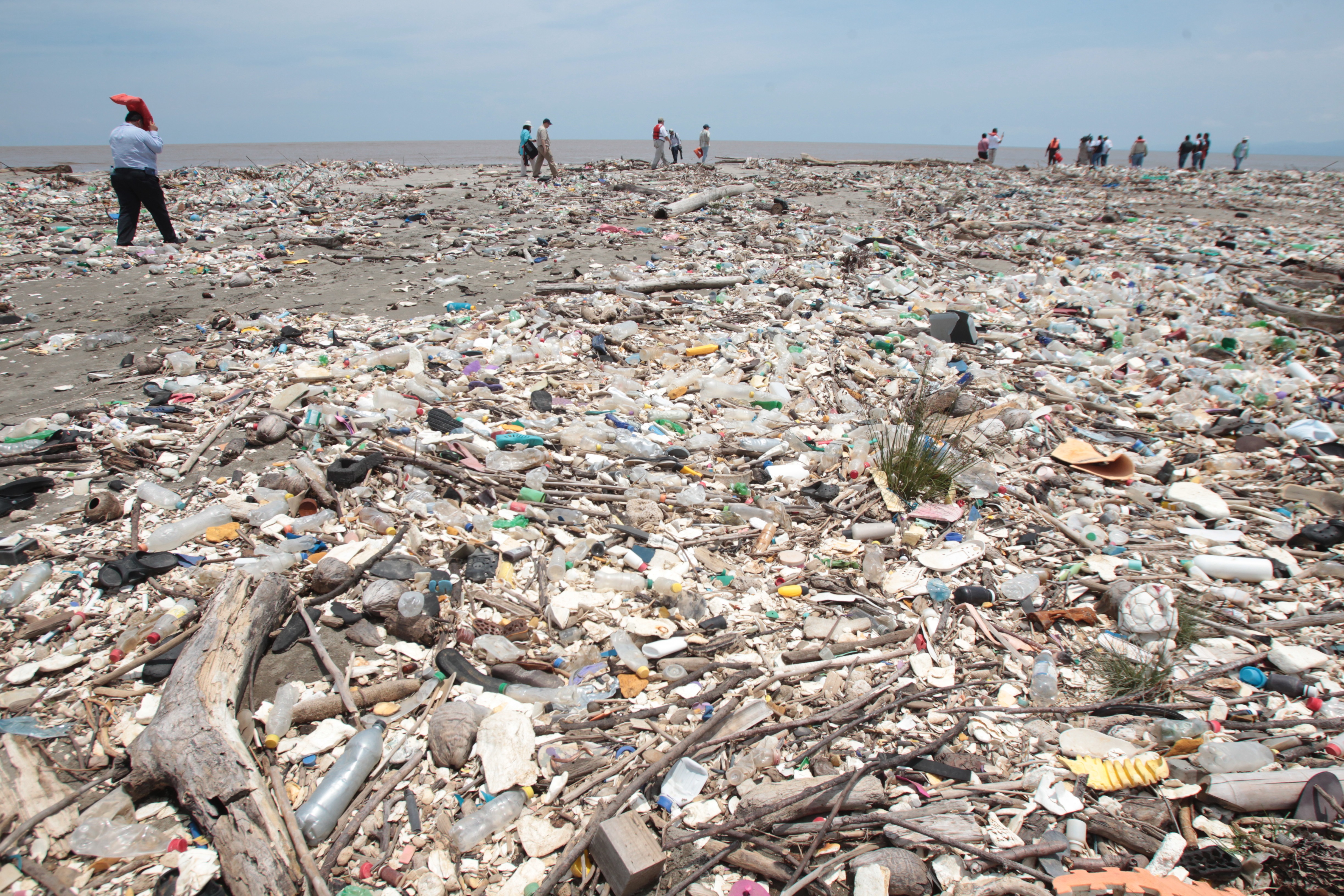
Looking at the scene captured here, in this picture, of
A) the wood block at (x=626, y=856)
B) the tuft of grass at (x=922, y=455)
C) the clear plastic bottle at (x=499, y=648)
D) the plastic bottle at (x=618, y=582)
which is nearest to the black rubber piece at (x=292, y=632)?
the clear plastic bottle at (x=499, y=648)

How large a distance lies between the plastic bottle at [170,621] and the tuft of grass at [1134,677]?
11.3ft

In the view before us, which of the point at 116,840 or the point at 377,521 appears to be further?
the point at 377,521

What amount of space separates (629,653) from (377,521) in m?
1.44

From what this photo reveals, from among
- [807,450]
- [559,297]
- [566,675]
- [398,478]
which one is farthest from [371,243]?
[566,675]

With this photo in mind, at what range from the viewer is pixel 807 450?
4.07 m

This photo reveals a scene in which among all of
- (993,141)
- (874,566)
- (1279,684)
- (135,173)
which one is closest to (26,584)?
(874,566)

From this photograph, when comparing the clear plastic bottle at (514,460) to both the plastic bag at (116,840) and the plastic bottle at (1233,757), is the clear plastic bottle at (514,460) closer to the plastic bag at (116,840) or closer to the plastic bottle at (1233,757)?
the plastic bag at (116,840)

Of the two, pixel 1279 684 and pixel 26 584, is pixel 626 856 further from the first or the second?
pixel 26 584

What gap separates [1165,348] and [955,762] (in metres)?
5.77

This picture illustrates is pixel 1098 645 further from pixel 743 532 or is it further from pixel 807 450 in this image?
pixel 807 450

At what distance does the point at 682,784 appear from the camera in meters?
1.97

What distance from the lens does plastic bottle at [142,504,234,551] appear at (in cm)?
280

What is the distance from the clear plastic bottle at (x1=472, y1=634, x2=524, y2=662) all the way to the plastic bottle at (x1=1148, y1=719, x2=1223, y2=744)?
2.19 meters

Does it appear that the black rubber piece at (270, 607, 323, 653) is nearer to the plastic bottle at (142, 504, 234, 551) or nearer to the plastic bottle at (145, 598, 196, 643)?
the plastic bottle at (145, 598, 196, 643)
